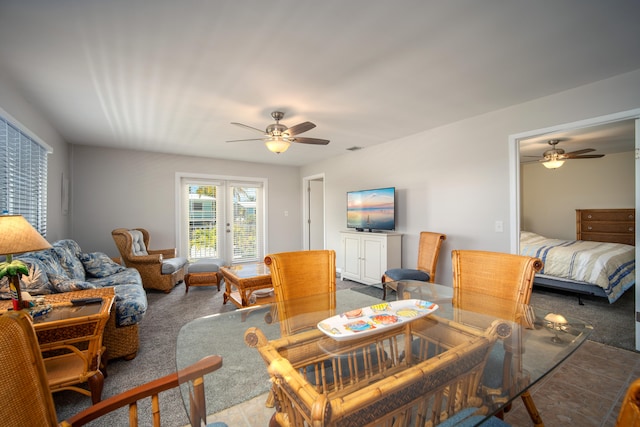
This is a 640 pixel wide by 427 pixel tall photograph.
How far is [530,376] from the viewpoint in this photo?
110 centimetres

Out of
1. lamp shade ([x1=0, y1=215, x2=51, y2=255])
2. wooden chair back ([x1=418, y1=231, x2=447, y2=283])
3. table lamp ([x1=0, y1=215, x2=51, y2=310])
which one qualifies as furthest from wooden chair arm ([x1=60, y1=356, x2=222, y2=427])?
wooden chair back ([x1=418, y1=231, x2=447, y2=283])

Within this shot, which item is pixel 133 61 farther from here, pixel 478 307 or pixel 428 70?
pixel 478 307

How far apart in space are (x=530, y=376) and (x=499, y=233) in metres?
2.40

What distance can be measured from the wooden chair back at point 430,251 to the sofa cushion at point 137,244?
4.25m

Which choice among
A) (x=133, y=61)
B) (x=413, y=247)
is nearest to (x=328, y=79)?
(x=133, y=61)

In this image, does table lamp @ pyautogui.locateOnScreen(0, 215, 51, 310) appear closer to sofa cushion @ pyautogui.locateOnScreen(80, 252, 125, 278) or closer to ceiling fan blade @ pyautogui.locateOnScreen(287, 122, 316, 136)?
sofa cushion @ pyautogui.locateOnScreen(80, 252, 125, 278)

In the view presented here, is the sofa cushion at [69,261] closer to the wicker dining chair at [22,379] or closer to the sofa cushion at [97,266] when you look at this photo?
the sofa cushion at [97,266]

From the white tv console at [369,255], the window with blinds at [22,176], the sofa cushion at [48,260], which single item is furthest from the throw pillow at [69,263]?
the white tv console at [369,255]

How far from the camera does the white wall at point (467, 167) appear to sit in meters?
2.54

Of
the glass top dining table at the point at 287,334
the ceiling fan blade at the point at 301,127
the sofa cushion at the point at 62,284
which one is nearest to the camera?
the glass top dining table at the point at 287,334

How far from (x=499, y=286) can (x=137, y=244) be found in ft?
16.2

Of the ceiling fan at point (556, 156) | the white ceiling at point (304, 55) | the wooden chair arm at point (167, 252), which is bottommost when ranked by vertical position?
the wooden chair arm at point (167, 252)

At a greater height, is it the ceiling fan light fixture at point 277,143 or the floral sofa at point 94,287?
the ceiling fan light fixture at point 277,143

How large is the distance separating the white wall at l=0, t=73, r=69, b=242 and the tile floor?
3.10m
